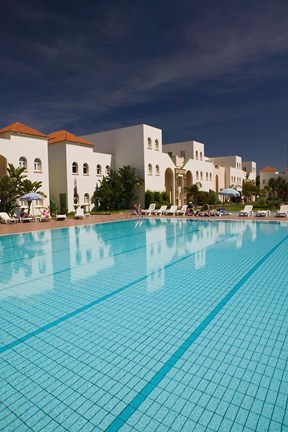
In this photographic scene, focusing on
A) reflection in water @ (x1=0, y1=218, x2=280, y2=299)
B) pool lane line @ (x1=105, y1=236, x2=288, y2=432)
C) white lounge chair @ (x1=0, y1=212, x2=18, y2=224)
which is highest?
white lounge chair @ (x1=0, y1=212, x2=18, y2=224)

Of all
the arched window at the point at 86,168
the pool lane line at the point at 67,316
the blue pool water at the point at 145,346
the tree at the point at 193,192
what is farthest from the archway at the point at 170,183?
the pool lane line at the point at 67,316

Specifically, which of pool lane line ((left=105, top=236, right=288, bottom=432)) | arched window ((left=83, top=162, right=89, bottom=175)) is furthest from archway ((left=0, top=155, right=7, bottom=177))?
pool lane line ((left=105, top=236, right=288, bottom=432))

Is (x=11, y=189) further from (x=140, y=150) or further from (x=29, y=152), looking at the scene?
(x=140, y=150)

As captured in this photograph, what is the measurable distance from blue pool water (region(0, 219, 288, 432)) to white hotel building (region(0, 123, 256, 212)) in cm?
1654

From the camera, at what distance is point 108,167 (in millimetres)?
32688

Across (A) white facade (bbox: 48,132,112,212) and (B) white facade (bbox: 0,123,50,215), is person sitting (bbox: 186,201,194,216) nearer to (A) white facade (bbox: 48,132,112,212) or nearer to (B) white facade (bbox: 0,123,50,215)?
(A) white facade (bbox: 48,132,112,212)

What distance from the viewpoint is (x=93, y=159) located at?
3033 cm

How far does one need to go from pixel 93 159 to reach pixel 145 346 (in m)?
27.7

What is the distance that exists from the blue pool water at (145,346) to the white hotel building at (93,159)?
1654 centimetres

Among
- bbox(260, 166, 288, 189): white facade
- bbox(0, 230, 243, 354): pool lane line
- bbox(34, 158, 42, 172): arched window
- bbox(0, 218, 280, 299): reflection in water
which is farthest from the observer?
bbox(260, 166, 288, 189): white facade

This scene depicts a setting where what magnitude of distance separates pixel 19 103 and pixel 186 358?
2437 centimetres

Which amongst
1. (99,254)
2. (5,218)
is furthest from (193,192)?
(99,254)

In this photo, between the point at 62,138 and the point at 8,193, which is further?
the point at 62,138

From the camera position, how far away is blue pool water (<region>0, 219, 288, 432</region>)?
293 cm
